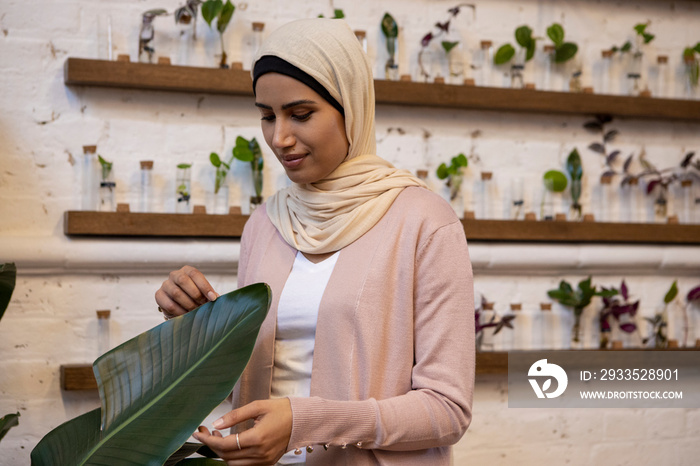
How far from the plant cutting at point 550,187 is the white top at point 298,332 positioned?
1.28 m

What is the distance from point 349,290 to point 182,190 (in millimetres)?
1011

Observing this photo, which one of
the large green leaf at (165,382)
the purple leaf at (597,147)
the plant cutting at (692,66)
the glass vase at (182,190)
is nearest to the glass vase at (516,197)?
the purple leaf at (597,147)

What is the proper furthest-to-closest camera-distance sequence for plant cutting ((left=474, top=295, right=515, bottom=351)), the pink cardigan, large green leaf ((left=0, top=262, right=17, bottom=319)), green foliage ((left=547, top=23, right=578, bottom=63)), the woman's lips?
green foliage ((left=547, top=23, right=578, bottom=63)), plant cutting ((left=474, top=295, right=515, bottom=351)), large green leaf ((left=0, top=262, right=17, bottom=319)), the woman's lips, the pink cardigan

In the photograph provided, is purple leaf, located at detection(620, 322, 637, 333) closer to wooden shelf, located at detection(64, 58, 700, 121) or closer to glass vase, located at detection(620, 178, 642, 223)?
glass vase, located at detection(620, 178, 642, 223)

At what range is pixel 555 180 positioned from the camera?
2.20 meters

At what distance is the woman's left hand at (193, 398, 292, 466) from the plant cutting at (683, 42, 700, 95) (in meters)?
2.00

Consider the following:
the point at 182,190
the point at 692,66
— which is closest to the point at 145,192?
the point at 182,190

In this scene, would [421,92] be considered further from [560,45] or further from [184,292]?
[184,292]

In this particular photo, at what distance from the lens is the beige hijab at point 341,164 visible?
3.44 ft

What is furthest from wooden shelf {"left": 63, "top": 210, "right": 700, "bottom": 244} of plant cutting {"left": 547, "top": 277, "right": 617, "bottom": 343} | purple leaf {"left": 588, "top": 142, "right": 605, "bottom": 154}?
purple leaf {"left": 588, "top": 142, "right": 605, "bottom": 154}

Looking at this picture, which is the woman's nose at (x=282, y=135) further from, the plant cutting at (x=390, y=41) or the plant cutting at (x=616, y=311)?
the plant cutting at (x=616, y=311)

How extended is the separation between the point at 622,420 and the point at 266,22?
1607 millimetres

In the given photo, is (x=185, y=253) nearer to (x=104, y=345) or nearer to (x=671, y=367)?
(x=104, y=345)

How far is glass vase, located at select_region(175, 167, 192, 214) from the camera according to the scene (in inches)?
75.9
